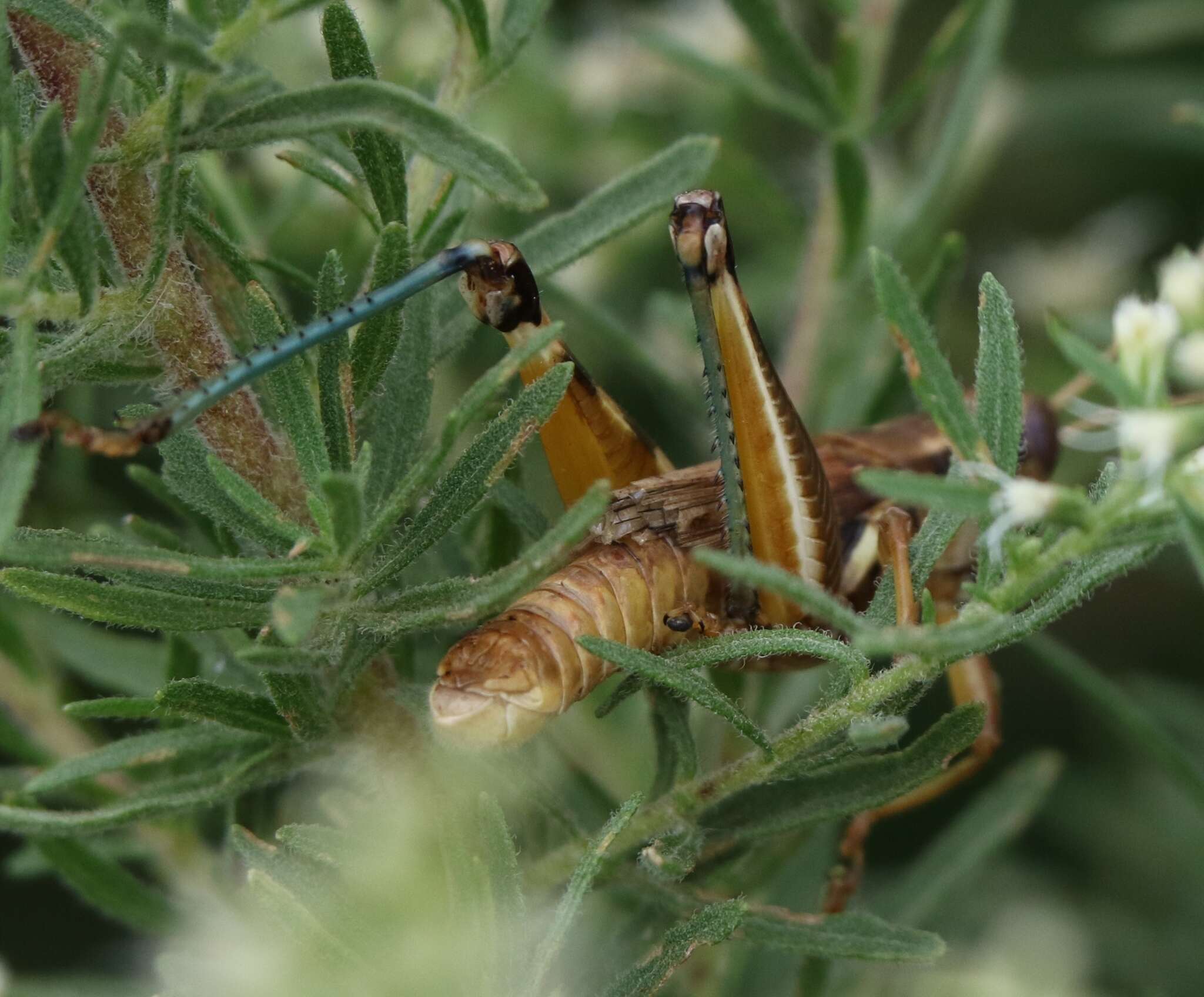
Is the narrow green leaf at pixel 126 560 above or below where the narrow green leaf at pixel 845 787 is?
above

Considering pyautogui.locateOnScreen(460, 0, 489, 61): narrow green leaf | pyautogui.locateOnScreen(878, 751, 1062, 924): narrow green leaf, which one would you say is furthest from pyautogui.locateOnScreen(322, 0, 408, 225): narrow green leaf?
pyautogui.locateOnScreen(878, 751, 1062, 924): narrow green leaf

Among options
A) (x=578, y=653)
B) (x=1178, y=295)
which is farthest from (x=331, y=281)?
(x=1178, y=295)

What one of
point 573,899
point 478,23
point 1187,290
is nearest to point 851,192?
point 478,23

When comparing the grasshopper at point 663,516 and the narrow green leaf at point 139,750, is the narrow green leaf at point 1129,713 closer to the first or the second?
the grasshopper at point 663,516

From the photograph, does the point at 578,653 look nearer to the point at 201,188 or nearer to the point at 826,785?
the point at 826,785

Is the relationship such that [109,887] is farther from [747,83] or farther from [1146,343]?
[747,83]

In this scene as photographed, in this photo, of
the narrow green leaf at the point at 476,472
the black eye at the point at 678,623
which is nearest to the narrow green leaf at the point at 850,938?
the black eye at the point at 678,623
